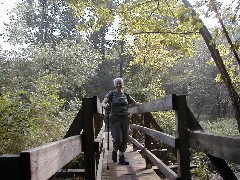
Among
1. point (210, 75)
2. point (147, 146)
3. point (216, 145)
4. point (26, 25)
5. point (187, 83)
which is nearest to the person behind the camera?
point (216, 145)

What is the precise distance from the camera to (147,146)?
6.61 m

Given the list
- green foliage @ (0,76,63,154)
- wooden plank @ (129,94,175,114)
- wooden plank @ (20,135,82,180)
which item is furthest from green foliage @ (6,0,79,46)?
wooden plank @ (20,135,82,180)

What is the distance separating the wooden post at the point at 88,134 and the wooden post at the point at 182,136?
3.03ft

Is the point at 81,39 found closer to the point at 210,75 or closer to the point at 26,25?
the point at 26,25

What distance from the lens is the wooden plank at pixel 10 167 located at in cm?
136

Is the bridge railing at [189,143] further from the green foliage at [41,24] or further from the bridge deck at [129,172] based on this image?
the green foliage at [41,24]

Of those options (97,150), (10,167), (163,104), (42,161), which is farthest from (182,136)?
(10,167)

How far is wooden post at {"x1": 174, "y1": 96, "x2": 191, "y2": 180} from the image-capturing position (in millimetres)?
3301

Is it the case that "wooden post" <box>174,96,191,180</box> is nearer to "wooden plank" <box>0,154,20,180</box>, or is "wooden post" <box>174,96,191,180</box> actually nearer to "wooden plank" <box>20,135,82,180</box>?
"wooden plank" <box>20,135,82,180</box>

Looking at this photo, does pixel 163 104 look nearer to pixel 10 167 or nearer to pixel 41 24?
pixel 10 167

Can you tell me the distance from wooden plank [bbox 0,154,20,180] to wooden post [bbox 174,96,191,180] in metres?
2.19

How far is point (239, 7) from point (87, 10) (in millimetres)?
9136

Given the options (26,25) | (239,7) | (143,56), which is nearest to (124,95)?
(239,7)

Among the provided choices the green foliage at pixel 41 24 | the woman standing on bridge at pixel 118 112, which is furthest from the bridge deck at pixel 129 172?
the green foliage at pixel 41 24
